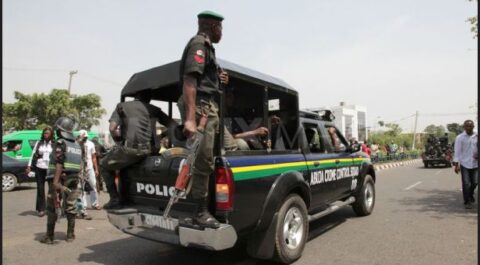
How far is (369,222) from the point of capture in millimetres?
6891

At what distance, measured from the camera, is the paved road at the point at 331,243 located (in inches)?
189

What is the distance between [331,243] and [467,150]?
14.8 feet

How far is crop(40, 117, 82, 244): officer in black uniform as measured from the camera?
554 cm

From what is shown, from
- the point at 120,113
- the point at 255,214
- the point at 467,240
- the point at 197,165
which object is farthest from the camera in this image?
the point at 467,240

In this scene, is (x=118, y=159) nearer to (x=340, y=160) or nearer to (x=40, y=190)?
(x=340, y=160)

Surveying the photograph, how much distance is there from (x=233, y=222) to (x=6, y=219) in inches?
237

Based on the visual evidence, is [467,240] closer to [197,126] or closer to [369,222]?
[369,222]

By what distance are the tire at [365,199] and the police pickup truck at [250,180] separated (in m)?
1.01

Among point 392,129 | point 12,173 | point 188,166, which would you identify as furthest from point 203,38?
point 392,129

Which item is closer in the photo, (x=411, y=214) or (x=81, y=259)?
(x=81, y=259)

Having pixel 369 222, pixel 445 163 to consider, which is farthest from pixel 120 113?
pixel 445 163

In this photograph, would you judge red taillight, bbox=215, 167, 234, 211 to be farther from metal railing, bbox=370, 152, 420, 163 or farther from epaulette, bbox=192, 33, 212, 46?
metal railing, bbox=370, 152, 420, 163

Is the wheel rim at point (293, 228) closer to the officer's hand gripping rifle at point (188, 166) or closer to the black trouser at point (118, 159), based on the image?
the officer's hand gripping rifle at point (188, 166)

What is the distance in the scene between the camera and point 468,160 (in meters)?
8.15
